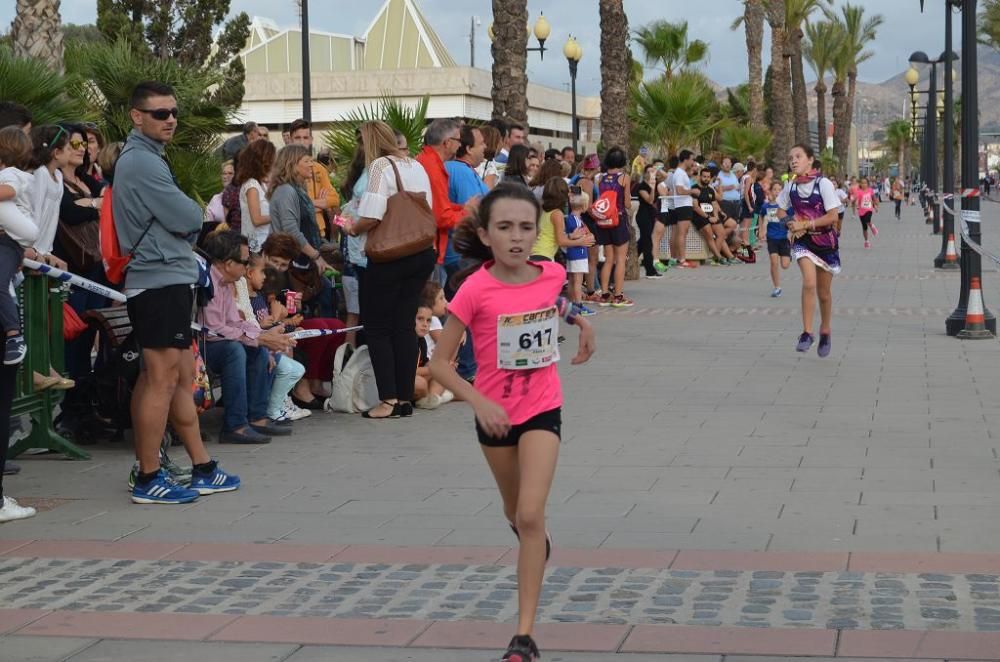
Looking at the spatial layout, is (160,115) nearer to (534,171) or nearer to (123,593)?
(123,593)

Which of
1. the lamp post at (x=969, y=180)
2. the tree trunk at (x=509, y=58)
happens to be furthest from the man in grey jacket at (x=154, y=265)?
the tree trunk at (x=509, y=58)

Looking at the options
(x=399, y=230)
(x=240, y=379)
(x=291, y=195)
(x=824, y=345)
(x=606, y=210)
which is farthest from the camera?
(x=606, y=210)

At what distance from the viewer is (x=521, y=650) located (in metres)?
4.61

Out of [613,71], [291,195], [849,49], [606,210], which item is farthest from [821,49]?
[291,195]

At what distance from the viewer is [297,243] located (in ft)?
34.4

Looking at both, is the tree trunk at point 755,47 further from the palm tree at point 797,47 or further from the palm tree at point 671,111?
the palm tree at point 671,111

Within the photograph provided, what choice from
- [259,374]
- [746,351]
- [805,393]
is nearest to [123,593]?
[259,374]

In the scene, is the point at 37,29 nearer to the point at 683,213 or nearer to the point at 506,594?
the point at 683,213

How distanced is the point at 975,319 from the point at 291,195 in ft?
22.0

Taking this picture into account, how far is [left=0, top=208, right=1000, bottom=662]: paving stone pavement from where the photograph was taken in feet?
18.4

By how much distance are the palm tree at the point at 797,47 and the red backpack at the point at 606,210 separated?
119ft

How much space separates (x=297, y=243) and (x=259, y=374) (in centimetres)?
140

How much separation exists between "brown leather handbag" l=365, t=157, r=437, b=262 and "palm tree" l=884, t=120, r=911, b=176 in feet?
437

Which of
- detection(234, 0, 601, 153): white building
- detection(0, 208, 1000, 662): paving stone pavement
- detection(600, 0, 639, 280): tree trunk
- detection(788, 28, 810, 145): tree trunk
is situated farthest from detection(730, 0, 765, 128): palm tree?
detection(0, 208, 1000, 662): paving stone pavement
